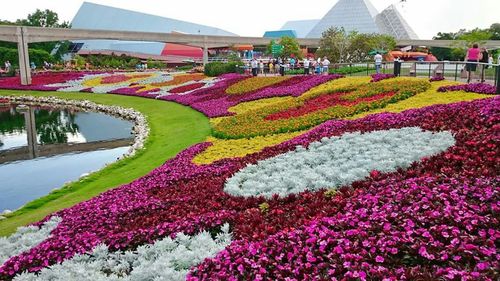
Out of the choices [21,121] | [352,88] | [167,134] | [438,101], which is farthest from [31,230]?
[21,121]

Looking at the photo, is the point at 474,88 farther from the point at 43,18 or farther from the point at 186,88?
the point at 43,18

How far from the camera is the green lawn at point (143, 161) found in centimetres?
981

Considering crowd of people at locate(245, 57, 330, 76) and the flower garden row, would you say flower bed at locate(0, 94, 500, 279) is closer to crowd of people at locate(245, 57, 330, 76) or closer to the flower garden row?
the flower garden row

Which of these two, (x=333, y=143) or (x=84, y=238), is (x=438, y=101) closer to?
(x=333, y=143)

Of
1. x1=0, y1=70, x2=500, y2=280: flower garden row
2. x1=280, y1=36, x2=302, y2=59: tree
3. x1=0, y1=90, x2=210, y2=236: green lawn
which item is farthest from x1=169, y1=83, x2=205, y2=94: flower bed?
x1=280, y1=36, x2=302, y2=59: tree

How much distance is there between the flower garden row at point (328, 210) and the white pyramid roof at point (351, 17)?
283ft

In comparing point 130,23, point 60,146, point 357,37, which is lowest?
point 60,146

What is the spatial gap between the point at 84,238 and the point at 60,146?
12359 mm

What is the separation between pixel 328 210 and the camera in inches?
233

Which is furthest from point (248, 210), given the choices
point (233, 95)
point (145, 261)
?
point (233, 95)

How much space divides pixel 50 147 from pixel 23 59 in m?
30.1

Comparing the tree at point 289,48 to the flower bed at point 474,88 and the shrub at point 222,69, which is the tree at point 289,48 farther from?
the flower bed at point 474,88

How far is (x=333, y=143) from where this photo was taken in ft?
31.4

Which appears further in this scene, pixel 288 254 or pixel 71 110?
pixel 71 110
